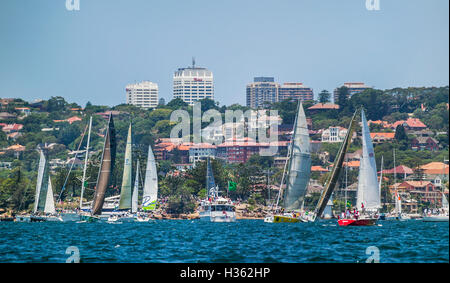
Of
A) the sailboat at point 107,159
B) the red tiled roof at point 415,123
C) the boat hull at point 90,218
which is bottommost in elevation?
the boat hull at point 90,218

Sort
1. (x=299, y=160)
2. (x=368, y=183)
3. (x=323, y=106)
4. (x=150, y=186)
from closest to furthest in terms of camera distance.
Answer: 1. (x=299, y=160)
2. (x=368, y=183)
3. (x=150, y=186)
4. (x=323, y=106)

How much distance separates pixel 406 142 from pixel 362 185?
59.8 meters

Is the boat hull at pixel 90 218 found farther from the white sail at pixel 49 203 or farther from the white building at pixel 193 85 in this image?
the white building at pixel 193 85

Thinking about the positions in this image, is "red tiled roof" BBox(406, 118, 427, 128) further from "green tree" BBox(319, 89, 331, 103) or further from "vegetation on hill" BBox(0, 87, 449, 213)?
"green tree" BBox(319, 89, 331, 103)

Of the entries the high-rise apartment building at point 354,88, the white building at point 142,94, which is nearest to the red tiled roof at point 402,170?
the high-rise apartment building at point 354,88

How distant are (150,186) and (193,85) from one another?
102099 mm

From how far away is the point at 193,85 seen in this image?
165625 mm

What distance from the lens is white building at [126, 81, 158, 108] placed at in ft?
607

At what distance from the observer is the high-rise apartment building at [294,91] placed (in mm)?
182500

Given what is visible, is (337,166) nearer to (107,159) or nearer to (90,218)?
(107,159)

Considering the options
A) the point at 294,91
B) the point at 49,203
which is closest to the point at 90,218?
the point at 49,203

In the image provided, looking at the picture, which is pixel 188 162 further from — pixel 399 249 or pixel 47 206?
pixel 399 249

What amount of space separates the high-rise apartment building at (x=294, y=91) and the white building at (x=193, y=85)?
20.6m

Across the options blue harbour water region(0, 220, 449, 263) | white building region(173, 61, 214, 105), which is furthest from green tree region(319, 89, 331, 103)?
blue harbour water region(0, 220, 449, 263)
